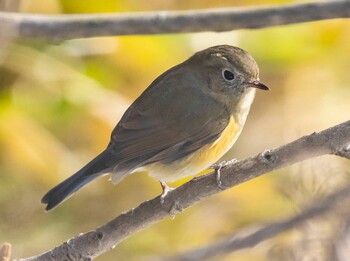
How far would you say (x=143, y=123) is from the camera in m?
3.06

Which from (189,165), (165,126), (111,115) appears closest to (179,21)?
(165,126)

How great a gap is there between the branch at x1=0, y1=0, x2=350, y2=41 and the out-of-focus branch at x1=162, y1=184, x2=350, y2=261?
1.05m

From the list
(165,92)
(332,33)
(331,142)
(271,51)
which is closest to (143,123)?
(165,92)

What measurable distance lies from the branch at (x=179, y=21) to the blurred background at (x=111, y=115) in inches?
46.9

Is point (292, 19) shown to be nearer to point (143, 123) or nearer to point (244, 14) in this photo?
point (244, 14)

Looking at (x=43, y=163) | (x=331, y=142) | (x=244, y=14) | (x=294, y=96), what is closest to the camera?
(x=331, y=142)

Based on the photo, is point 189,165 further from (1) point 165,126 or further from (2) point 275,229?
(2) point 275,229

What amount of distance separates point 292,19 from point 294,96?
69.2 inches

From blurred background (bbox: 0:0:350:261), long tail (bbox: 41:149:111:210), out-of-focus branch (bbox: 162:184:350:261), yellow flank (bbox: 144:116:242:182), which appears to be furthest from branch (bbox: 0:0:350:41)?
blurred background (bbox: 0:0:350:261)

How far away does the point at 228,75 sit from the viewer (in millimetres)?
3264

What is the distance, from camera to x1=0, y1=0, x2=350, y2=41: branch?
2646 mm

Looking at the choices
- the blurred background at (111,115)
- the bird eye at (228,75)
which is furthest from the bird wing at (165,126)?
the blurred background at (111,115)

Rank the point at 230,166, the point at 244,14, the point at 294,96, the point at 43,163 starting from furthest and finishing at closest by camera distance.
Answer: the point at 294,96, the point at 43,163, the point at 244,14, the point at 230,166

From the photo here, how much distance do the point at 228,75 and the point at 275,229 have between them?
1.64 m
